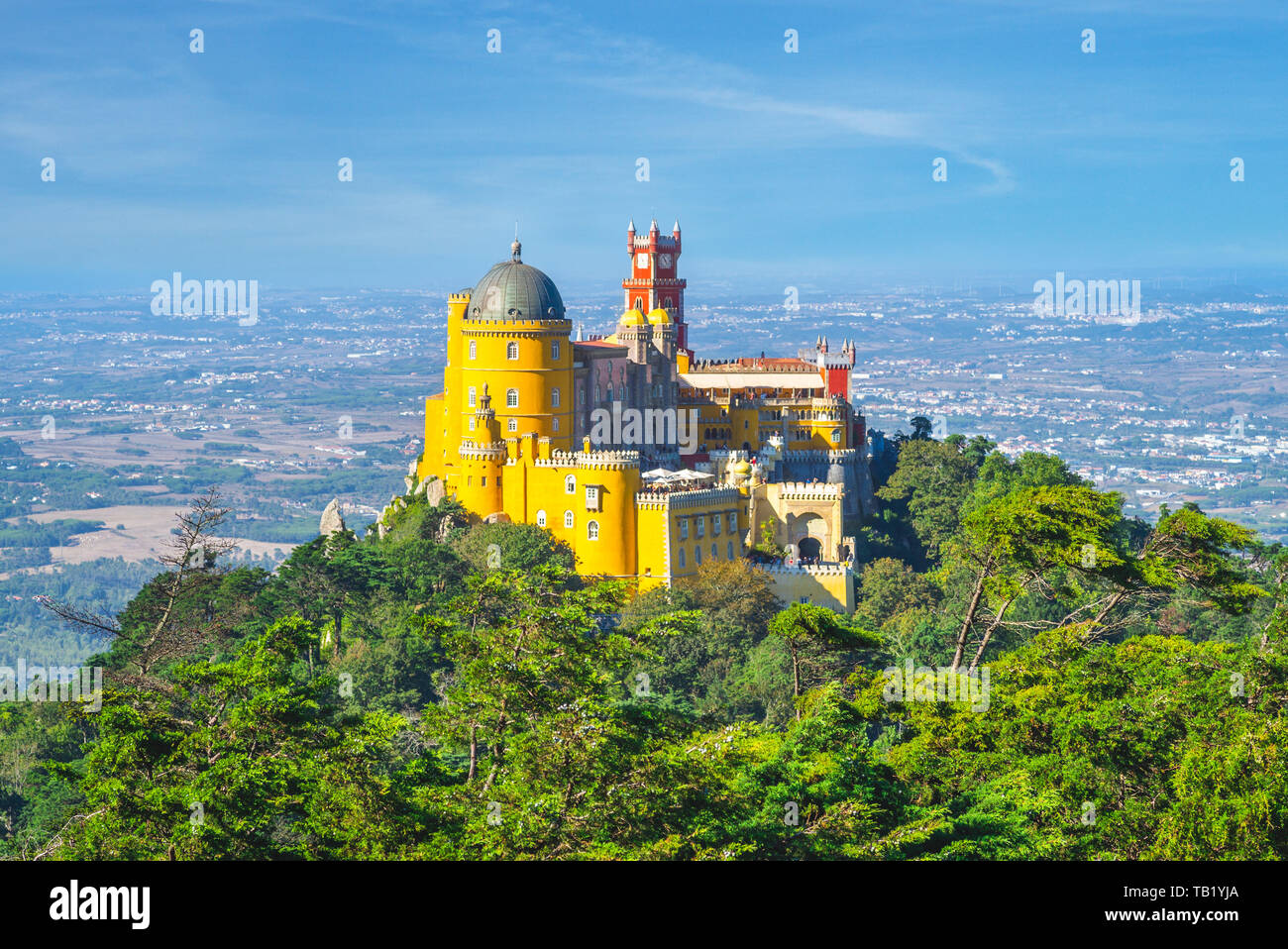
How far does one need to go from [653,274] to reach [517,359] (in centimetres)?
3800

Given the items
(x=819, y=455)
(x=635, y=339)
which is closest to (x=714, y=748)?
(x=635, y=339)

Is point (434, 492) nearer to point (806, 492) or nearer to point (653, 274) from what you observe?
→ point (806, 492)

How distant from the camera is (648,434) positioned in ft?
255

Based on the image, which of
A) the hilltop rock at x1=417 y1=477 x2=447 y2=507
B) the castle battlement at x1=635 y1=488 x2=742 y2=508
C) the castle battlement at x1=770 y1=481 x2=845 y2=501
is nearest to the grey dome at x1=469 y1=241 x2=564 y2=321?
the hilltop rock at x1=417 y1=477 x2=447 y2=507

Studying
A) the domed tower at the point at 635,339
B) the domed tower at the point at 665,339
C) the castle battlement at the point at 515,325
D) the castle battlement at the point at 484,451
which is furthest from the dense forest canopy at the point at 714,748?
the domed tower at the point at 665,339

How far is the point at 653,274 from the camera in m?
105

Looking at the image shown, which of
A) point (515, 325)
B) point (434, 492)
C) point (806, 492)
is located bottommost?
point (806, 492)

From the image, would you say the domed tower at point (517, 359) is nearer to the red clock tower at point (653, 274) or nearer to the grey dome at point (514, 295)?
the grey dome at point (514, 295)

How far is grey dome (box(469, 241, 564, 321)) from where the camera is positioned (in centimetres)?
6899

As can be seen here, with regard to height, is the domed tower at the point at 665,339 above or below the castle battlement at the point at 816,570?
above

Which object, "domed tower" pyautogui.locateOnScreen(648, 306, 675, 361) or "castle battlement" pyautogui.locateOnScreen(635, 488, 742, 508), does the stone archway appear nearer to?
"castle battlement" pyautogui.locateOnScreen(635, 488, 742, 508)

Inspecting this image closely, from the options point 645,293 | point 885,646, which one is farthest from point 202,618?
point 645,293

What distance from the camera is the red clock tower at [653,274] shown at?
10531 centimetres

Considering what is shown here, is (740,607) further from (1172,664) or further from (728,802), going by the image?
(728,802)
